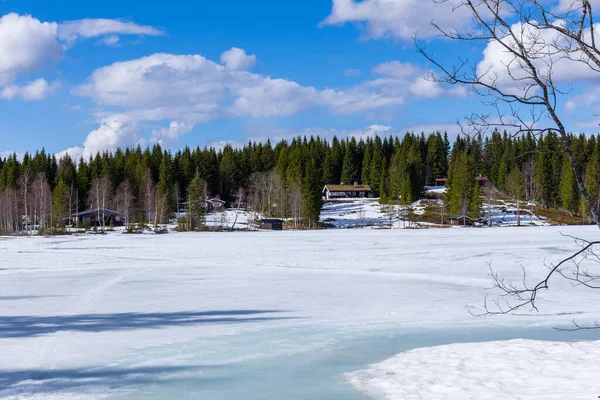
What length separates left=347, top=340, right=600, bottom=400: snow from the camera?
7707 mm

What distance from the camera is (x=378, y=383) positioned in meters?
8.41

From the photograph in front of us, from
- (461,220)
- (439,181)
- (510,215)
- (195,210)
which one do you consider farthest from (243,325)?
(439,181)

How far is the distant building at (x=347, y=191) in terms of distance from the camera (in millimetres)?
102750

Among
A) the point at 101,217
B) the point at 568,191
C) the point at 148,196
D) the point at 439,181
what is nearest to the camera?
the point at 101,217

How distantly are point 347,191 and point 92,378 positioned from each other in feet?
313

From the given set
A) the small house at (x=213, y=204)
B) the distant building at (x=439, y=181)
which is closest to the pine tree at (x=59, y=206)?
the small house at (x=213, y=204)

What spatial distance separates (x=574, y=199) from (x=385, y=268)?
67346mm

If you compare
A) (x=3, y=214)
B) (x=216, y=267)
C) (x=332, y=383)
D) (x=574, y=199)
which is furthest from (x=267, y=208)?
(x=332, y=383)

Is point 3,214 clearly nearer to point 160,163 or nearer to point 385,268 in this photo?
point 160,163

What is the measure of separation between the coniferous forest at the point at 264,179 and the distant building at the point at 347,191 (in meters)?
1.87

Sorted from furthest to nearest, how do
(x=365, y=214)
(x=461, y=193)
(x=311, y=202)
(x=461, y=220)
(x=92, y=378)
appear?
(x=365, y=214), (x=461, y=193), (x=461, y=220), (x=311, y=202), (x=92, y=378)

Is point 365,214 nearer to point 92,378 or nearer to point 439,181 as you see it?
point 439,181

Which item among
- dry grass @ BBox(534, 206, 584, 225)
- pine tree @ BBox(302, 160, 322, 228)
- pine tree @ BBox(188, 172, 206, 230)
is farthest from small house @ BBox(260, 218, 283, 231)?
dry grass @ BBox(534, 206, 584, 225)

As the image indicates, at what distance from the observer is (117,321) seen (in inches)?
507
